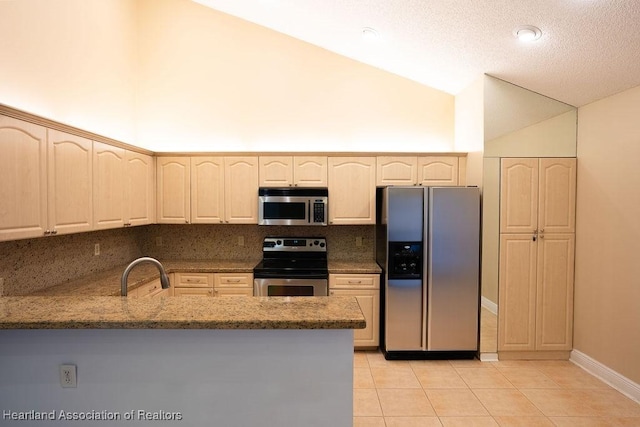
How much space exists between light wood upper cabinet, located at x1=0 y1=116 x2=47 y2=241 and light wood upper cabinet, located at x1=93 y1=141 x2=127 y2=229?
54cm

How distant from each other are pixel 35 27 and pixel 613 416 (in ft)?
16.6

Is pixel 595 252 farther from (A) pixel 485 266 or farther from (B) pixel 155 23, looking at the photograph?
(B) pixel 155 23

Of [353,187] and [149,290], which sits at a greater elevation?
[353,187]

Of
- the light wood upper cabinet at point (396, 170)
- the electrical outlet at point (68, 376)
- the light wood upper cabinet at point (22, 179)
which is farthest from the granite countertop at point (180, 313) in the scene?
the light wood upper cabinet at point (396, 170)

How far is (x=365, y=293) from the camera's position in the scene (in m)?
3.45

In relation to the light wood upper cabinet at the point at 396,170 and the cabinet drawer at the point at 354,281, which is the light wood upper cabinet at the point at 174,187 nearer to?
the cabinet drawer at the point at 354,281

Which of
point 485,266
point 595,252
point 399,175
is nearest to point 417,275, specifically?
point 485,266

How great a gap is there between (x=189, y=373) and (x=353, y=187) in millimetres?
2621

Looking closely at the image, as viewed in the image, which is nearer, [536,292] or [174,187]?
[536,292]

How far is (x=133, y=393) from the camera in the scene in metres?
1.42

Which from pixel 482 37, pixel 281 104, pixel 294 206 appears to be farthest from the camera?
pixel 281 104

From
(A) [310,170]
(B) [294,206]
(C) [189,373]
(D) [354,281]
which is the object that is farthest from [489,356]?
(C) [189,373]

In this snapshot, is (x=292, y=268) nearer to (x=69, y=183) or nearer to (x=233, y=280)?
(x=233, y=280)

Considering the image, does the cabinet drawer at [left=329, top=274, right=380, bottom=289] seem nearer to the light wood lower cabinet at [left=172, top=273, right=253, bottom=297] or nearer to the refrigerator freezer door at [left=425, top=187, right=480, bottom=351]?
the refrigerator freezer door at [left=425, top=187, right=480, bottom=351]
